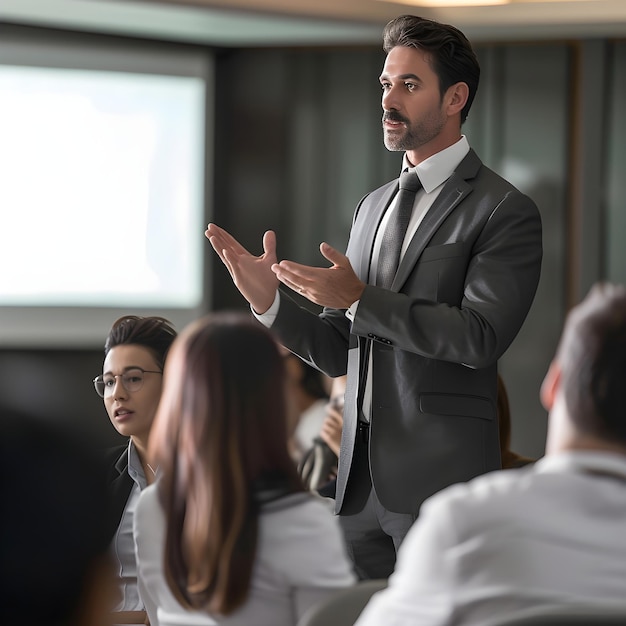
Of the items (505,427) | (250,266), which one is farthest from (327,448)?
(250,266)

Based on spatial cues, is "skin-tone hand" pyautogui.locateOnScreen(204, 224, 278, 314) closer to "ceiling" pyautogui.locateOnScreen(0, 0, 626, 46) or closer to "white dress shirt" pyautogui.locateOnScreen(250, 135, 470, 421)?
"white dress shirt" pyautogui.locateOnScreen(250, 135, 470, 421)

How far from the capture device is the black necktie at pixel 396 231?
6.74ft

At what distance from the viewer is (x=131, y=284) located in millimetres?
4719

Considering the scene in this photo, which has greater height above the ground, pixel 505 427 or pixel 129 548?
pixel 505 427

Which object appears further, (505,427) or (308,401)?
(308,401)

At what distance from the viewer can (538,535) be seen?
0.97m

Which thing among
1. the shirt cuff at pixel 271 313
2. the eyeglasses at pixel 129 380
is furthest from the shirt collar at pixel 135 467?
the shirt cuff at pixel 271 313

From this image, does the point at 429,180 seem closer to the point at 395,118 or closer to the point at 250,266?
the point at 395,118

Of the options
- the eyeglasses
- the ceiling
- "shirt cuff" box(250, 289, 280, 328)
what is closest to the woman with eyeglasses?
the eyeglasses

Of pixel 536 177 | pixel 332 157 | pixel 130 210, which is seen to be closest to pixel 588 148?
pixel 536 177

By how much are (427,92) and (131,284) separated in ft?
9.36

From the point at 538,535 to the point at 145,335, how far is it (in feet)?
4.46

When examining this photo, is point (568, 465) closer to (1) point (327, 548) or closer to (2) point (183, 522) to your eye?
(1) point (327, 548)

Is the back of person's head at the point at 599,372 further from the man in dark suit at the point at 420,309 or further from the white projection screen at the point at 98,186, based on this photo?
the white projection screen at the point at 98,186
